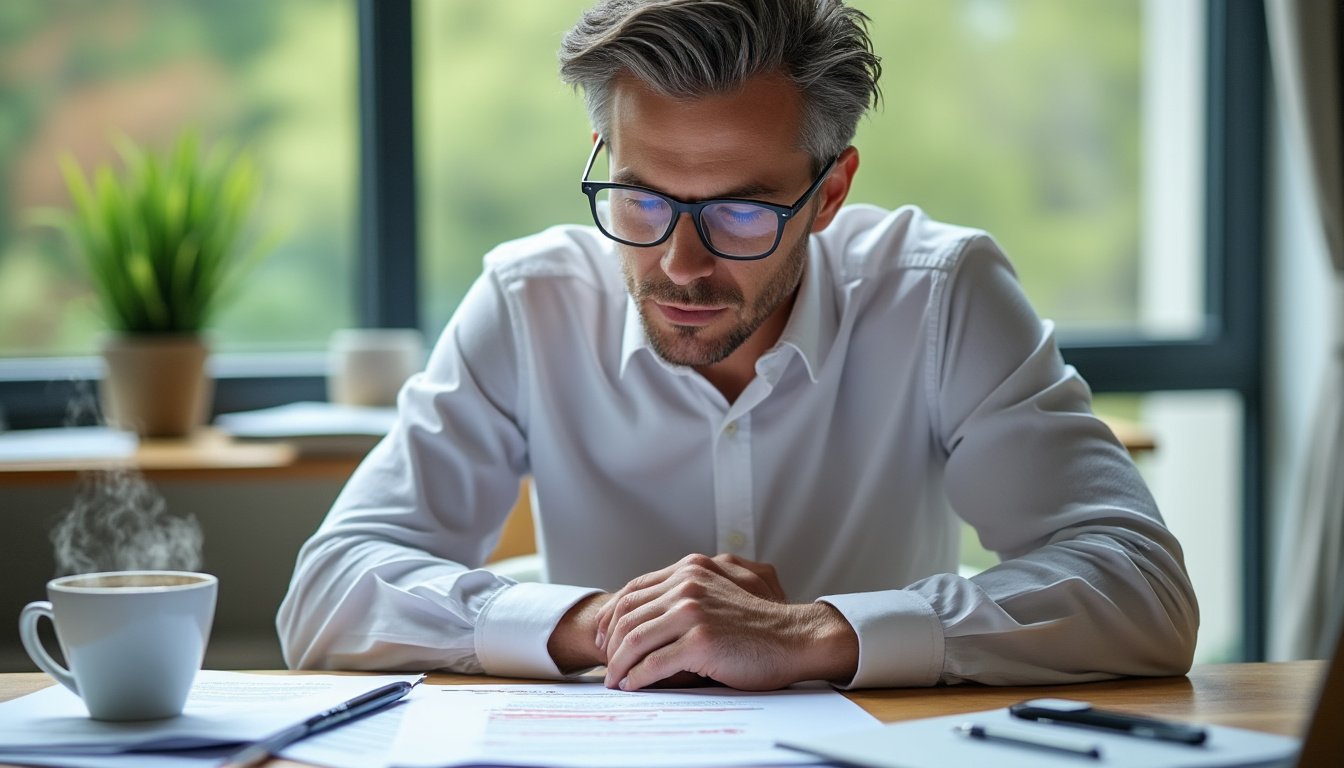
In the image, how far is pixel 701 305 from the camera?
147cm

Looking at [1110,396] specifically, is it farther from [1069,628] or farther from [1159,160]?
[1069,628]

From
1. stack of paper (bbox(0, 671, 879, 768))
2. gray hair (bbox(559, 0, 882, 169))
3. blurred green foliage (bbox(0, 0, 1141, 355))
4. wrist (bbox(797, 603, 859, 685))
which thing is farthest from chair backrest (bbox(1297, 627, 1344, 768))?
blurred green foliage (bbox(0, 0, 1141, 355))

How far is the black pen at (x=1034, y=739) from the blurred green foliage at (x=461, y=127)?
5.33 feet

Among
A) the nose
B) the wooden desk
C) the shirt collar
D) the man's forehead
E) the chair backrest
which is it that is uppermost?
the man's forehead

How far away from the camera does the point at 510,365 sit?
5.49 ft

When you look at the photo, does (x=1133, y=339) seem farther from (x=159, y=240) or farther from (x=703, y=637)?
(x=703, y=637)

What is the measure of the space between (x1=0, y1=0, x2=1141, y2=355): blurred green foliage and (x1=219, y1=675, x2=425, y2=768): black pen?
1612 mm

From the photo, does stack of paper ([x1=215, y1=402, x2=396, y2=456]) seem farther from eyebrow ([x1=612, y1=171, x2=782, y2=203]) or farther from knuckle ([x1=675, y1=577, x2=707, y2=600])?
knuckle ([x1=675, y1=577, x2=707, y2=600])

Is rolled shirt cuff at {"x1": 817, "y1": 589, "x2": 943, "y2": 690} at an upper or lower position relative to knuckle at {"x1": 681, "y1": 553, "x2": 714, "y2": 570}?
lower

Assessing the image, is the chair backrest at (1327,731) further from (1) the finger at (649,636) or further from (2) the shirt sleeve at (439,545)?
(2) the shirt sleeve at (439,545)

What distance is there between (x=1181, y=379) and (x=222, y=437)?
2138mm

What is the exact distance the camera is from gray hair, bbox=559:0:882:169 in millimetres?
1446

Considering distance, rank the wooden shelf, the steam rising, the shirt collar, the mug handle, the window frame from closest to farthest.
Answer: the mug handle < the shirt collar < the wooden shelf < the steam rising < the window frame

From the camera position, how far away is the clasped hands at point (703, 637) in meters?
1.15
